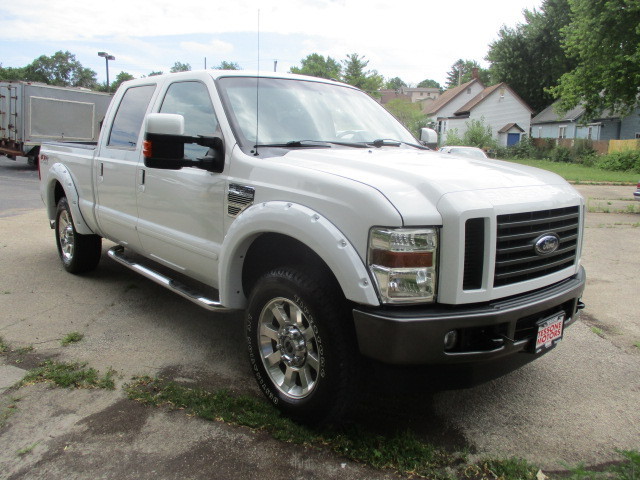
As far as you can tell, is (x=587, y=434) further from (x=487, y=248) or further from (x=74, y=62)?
(x=74, y=62)

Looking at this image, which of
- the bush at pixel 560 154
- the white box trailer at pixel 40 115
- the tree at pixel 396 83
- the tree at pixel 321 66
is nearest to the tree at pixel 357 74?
the tree at pixel 321 66

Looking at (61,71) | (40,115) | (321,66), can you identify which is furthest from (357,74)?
(61,71)

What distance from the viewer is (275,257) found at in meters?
3.43

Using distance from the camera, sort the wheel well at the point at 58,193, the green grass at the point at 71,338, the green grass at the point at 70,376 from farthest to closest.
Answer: the wheel well at the point at 58,193 < the green grass at the point at 71,338 < the green grass at the point at 70,376

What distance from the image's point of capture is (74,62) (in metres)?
113

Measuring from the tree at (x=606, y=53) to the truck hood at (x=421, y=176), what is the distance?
21902 millimetres

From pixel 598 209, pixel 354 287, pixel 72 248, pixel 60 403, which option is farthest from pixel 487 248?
pixel 598 209

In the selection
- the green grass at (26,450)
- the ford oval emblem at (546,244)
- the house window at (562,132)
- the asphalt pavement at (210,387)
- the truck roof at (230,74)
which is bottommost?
the green grass at (26,450)

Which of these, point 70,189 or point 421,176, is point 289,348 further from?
point 70,189

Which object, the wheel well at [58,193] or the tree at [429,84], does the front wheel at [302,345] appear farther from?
the tree at [429,84]

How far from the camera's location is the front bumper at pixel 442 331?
2525 mm

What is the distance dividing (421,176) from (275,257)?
3.52ft

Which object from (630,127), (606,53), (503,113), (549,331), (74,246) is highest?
(606,53)

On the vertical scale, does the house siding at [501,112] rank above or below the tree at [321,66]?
below
